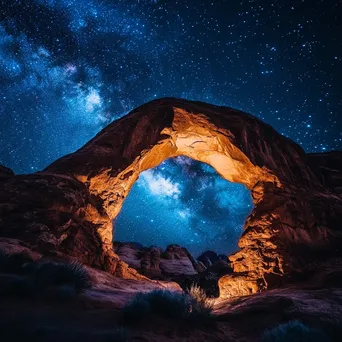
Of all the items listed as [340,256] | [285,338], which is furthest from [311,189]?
[285,338]

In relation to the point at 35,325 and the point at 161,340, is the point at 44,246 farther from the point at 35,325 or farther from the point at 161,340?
the point at 161,340

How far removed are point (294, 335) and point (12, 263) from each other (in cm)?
519

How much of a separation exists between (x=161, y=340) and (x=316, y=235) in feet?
28.6

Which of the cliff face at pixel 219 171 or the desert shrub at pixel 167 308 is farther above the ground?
the cliff face at pixel 219 171

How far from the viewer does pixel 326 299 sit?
16.6ft

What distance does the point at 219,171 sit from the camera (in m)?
15.8

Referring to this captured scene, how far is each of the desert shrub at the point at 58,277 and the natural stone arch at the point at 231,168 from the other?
17.7ft

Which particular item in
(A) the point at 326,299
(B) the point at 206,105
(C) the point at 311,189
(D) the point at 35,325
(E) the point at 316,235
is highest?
(B) the point at 206,105

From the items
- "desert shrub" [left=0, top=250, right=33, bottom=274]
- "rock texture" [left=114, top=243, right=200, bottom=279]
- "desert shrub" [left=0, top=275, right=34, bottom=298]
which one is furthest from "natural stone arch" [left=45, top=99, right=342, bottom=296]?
"rock texture" [left=114, top=243, right=200, bottom=279]

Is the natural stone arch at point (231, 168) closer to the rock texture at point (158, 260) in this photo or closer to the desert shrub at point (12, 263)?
the desert shrub at point (12, 263)

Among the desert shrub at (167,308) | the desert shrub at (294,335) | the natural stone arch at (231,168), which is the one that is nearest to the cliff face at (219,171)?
the natural stone arch at (231,168)

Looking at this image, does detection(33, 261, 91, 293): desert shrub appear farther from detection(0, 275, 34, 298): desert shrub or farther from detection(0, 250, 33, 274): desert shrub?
detection(0, 250, 33, 274): desert shrub

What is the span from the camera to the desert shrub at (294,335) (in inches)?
119

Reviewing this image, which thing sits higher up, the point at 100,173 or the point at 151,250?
the point at 100,173
